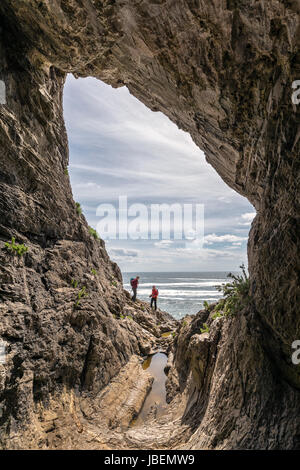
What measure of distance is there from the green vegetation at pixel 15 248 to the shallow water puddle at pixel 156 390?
20.8 feet

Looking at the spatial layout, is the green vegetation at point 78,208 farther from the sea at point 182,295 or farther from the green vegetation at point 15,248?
the sea at point 182,295

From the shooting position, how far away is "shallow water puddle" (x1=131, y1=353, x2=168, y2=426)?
25.1 feet

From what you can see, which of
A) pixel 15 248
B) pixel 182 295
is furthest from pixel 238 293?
pixel 182 295

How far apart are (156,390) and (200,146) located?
32.4ft

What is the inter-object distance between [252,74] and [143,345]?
1235cm

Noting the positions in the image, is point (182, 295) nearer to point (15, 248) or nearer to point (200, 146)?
point (200, 146)

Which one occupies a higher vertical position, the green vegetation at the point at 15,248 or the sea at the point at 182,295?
the green vegetation at the point at 15,248

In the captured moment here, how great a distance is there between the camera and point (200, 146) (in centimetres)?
841

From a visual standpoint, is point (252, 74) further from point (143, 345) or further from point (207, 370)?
point (143, 345)

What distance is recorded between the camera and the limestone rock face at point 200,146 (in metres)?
4.00

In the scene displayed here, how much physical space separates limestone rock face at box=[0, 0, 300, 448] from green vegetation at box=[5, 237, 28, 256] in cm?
16

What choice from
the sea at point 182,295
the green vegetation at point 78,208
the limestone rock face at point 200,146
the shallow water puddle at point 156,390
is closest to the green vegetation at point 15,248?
the limestone rock face at point 200,146

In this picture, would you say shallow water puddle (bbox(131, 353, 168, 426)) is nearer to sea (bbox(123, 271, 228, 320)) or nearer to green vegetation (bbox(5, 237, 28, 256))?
sea (bbox(123, 271, 228, 320))
